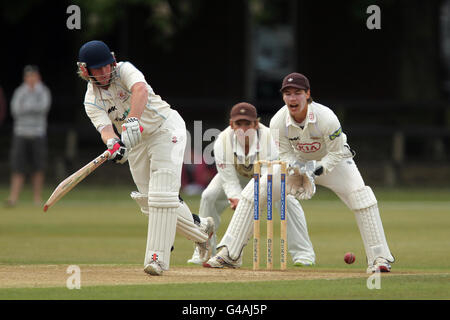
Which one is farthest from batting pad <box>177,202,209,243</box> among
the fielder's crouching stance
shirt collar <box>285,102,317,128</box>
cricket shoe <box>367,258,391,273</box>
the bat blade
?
cricket shoe <box>367,258,391,273</box>

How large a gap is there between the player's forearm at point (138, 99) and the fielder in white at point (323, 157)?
1.04 metres

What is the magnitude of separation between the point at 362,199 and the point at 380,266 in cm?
51

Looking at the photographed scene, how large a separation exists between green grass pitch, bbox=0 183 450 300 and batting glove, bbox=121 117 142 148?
0.93 m

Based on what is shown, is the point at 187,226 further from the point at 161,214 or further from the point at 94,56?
the point at 94,56

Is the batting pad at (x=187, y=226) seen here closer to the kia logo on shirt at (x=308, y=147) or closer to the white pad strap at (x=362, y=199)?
the kia logo on shirt at (x=308, y=147)

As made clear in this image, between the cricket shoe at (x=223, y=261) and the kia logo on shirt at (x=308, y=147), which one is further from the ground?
the kia logo on shirt at (x=308, y=147)

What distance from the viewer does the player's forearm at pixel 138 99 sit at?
23.0 ft

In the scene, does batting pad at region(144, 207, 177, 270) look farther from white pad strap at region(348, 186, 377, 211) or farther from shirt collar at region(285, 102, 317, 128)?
white pad strap at region(348, 186, 377, 211)

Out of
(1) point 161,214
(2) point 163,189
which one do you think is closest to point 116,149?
(2) point 163,189

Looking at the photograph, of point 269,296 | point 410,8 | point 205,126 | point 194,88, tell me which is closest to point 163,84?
point 194,88

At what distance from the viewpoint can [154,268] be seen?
23.4 feet

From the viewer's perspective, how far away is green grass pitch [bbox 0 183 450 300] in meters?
6.39

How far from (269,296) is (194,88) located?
1596cm

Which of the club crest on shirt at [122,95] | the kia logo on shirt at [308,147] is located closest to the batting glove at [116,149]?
the club crest on shirt at [122,95]
